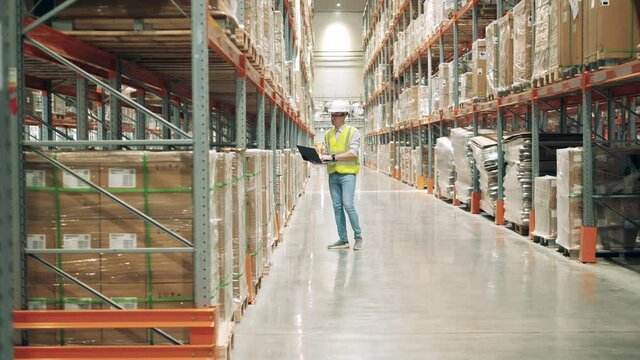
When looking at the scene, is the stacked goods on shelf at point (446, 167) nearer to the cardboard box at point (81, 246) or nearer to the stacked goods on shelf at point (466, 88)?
the stacked goods on shelf at point (466, 88)

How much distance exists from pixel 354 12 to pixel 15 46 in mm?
33648

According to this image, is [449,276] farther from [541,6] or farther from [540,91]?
[541,6]

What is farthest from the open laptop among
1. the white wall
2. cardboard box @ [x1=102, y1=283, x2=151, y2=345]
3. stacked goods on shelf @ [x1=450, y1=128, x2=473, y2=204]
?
the white wall

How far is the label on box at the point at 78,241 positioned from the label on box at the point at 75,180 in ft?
0.85

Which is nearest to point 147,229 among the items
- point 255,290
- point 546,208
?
point 255,290

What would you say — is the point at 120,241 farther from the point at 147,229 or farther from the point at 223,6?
the point at 223,6

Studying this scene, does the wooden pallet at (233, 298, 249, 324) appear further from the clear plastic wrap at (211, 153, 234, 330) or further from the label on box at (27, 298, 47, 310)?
the label on box at (27, 298, 47, 310)

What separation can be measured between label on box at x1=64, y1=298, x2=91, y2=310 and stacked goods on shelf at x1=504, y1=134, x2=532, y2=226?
6.55m

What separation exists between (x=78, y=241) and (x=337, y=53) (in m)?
33.0

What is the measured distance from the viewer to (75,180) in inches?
137

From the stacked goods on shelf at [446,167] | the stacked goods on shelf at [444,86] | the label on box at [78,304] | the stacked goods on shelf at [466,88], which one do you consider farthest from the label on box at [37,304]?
the stacked goods on shelf at [444,86]

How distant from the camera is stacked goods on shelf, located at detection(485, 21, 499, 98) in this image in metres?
9.55

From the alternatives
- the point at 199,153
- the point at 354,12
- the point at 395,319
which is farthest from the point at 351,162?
the point at 354,12

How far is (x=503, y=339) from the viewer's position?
4238 millimetres
